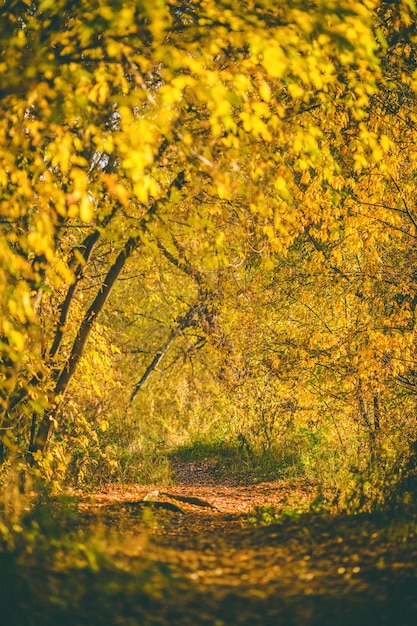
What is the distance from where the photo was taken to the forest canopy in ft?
13.9

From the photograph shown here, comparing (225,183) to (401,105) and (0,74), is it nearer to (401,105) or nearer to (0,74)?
(0,74)

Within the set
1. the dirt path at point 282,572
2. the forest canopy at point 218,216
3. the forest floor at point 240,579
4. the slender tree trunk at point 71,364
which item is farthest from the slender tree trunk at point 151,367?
the forest floor at point 240,579

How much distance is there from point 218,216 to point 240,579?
172 inches

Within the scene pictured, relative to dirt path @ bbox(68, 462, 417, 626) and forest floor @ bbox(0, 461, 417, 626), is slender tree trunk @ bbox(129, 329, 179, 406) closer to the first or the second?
dirt path @ bbox(68, 462, 417, 626)

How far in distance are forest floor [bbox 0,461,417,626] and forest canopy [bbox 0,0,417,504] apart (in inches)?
50.9

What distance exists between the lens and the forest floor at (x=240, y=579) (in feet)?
11.4

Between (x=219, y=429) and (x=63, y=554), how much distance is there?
9469 mm

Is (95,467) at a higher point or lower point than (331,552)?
lower

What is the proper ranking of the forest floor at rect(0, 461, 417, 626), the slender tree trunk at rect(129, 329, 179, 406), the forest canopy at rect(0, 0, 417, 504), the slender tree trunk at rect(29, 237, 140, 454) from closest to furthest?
1. the forest floor at rect(0, 461, 417, 626)
2. the forest canopy at rect(0, 0, 417, 504)
3. the slender tree trunk at rect(29, 237, 140, 454)
4. the slender tree trunk at rect(129, 329, 179, 406)

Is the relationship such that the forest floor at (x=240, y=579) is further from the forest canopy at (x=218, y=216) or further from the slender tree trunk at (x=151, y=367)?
the slender tree trunk at (x=151, y=367)

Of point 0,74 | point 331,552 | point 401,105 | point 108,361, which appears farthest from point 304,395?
point 0,74

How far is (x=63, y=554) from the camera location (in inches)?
160

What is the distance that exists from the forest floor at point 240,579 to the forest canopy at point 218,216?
1.29 meters

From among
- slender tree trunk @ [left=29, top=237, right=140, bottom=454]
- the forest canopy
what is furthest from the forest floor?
slender tree trunk @ [left=29, top=237, right=140, bottom=454]
